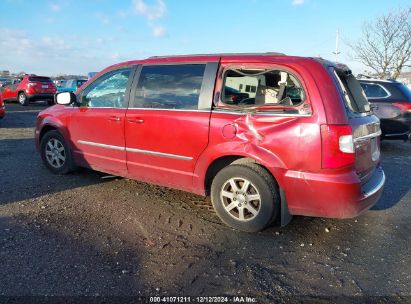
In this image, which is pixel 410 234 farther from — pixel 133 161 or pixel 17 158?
pixel 17 158

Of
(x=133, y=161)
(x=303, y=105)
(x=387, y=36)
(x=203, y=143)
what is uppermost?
(x=387, y=36)

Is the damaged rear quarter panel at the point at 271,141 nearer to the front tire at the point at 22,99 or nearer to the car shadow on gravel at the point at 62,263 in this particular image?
the car shadow on gravel at the point at 62,263

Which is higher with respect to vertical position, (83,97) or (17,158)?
(83,97)

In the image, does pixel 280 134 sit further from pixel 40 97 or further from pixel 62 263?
pixel 40 97

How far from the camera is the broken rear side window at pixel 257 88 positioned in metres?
3.68

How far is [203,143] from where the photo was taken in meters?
3.90

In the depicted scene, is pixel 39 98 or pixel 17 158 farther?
pixel 39 98

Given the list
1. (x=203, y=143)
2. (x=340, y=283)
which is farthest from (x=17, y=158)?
(x=340, y=283)

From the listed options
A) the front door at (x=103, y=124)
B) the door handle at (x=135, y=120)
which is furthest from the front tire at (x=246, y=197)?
the front door at (x=103, y=124)

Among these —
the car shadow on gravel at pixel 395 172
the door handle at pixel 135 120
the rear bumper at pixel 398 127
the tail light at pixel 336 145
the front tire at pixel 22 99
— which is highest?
the door handle at pixel 135 120

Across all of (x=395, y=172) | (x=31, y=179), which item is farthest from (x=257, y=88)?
(x=395, y=172)

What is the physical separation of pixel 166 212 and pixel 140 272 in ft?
4.33

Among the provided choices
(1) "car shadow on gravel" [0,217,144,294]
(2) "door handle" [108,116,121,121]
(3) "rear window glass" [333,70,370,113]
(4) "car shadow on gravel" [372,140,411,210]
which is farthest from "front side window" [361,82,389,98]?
(1) "car shadow on gravel" [0,217,144,294]

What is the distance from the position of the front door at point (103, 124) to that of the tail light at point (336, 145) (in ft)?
8.20
